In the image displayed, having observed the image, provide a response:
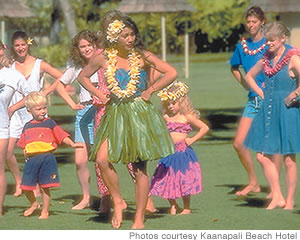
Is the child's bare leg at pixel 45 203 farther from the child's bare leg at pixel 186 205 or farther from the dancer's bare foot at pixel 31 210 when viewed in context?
the child's bare leg at pixel 186 205

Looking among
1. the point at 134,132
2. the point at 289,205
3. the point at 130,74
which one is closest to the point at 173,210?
the point at 289,205

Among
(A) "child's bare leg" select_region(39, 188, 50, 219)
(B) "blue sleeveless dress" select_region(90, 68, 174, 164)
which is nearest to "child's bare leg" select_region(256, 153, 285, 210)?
(B) "blue sleeveless dress" select_region(90, 68, 174, 164)

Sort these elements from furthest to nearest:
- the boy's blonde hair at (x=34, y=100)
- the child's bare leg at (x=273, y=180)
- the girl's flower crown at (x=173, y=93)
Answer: the child's bare leg at (x=273, y=180), the girl's flower crown at (x=173, y=93), the boy's blonde hair at (x=34, y=100)

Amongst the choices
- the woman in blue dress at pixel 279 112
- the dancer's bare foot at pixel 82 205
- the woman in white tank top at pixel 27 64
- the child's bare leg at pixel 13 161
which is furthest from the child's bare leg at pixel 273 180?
the child's bare leg at pixel 13 161

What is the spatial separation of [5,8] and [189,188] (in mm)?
16058

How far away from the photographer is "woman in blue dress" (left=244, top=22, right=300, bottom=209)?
458 inches

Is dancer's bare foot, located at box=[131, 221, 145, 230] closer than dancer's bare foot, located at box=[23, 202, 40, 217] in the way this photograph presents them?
Yes

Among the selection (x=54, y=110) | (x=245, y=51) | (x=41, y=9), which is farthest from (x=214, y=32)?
(x=245, y=51)

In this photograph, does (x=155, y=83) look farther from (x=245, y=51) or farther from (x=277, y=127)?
(x=245, y=51)

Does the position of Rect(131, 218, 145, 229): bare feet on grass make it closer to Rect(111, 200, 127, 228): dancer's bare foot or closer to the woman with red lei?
Rect(111, 200, 127, 228): dancer's bare foot

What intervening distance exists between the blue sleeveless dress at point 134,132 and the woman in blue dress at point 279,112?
1.61m

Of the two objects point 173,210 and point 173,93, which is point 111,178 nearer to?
point 173,210

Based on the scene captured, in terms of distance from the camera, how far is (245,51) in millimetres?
13055

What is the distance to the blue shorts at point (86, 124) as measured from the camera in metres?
12.4
